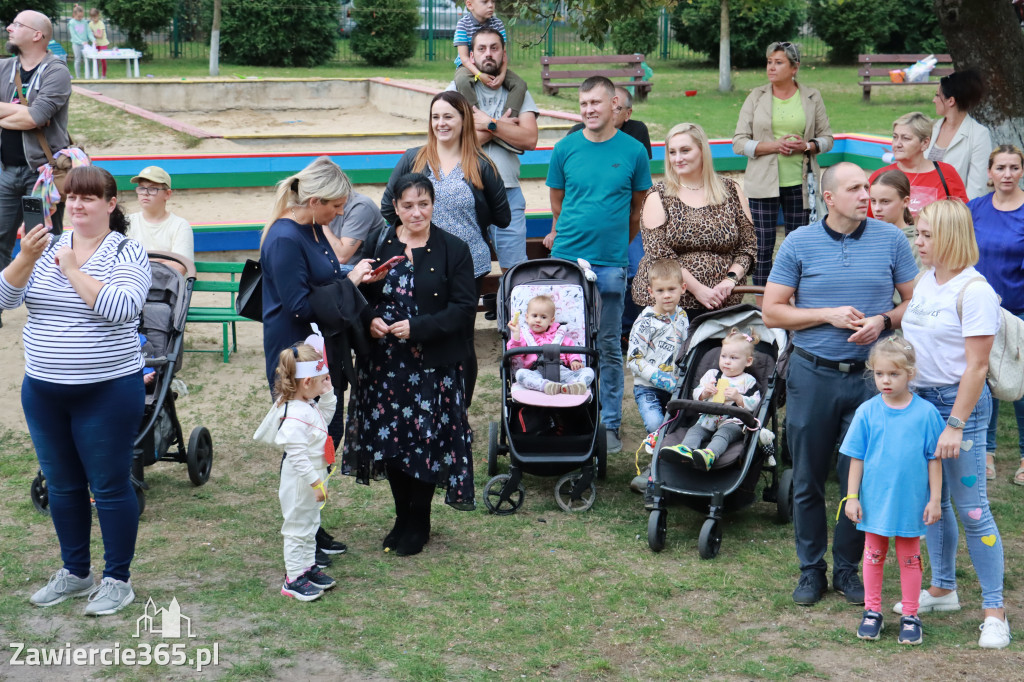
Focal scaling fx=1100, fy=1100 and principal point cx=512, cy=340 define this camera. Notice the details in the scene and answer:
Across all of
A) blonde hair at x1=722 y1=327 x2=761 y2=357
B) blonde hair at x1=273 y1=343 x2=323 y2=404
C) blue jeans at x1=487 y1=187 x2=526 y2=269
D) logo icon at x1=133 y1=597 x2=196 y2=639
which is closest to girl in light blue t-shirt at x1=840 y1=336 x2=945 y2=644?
blonde hair at x1=722 y1=327 x2=761 y2=357

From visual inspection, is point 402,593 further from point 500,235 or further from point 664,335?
point 500,235

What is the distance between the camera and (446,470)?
5117mm

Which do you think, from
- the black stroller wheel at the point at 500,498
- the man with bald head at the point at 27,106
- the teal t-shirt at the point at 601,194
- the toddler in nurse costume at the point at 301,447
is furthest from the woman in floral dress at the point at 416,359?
the man with bald head at the point at 27,106

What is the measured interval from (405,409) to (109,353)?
4.36ft

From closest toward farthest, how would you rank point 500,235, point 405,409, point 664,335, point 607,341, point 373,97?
1. point 405,409
2. point 664,335
3. point 607,341
4. point 500,235
5. point 373,97

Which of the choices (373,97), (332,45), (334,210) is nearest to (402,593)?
(334,210)

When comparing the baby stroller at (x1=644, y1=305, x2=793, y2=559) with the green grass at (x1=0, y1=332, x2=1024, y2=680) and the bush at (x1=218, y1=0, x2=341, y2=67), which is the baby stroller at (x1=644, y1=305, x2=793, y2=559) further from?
the bush at (x1=218, y1=0, x2=341, y2=67)

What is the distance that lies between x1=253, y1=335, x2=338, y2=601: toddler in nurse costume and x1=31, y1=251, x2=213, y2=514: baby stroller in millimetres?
1218

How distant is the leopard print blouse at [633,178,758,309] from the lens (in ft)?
20.4

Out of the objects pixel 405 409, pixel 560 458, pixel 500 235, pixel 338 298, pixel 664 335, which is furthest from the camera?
pixel 500 235

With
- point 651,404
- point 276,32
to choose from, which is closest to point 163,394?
point 651,404

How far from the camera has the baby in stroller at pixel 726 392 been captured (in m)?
5.45

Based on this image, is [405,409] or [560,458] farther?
[560,458]

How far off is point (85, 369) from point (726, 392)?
3.09 metres
